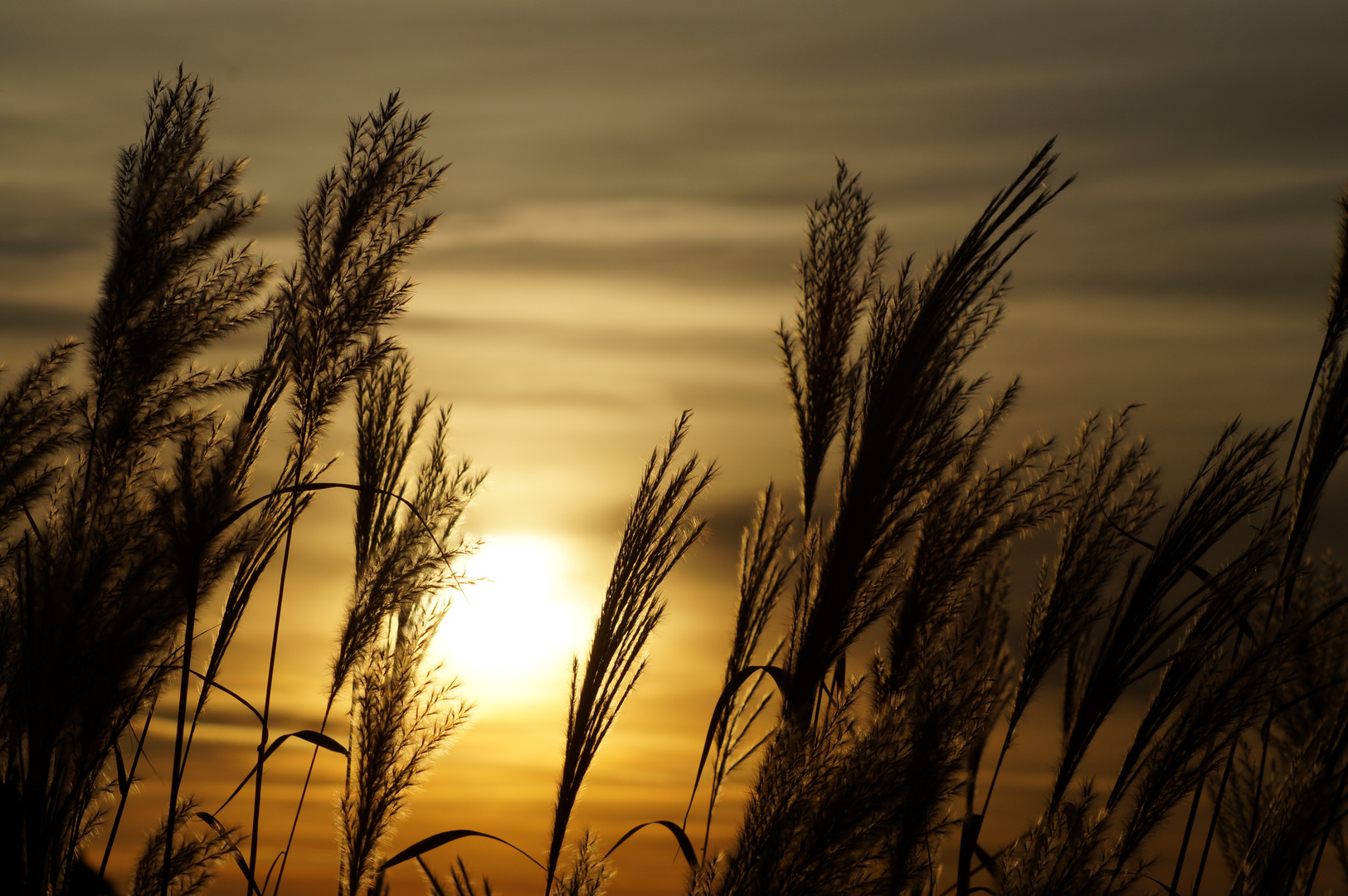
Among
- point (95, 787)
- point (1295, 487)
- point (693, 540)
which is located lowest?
point (95, 787)

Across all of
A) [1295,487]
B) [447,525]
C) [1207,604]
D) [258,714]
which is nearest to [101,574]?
[258,714]

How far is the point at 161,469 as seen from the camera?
207cm

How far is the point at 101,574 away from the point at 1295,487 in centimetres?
267

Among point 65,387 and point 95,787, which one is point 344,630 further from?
point 65,387

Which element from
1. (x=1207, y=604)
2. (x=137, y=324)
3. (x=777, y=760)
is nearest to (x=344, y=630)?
(x=137, y=324)

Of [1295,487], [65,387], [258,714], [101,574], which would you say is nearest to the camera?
[101,574]

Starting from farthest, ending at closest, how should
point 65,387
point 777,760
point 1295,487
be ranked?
1. point 65,387
2. point 1295,487
3. point 777,760

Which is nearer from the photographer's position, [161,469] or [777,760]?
[777,760]

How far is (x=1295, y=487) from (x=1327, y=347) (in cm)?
39

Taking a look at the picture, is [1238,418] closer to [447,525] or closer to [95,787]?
[447,525]

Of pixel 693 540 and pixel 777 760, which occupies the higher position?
pixel 693 540

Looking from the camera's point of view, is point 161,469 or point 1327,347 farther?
point 1327,347

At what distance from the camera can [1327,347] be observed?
7.99 ft

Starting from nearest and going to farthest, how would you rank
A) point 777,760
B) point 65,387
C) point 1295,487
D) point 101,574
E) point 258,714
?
1. point 777,760
2. point 101,574
3. point 258,714
4. point 1295,487
5. point 65,387
